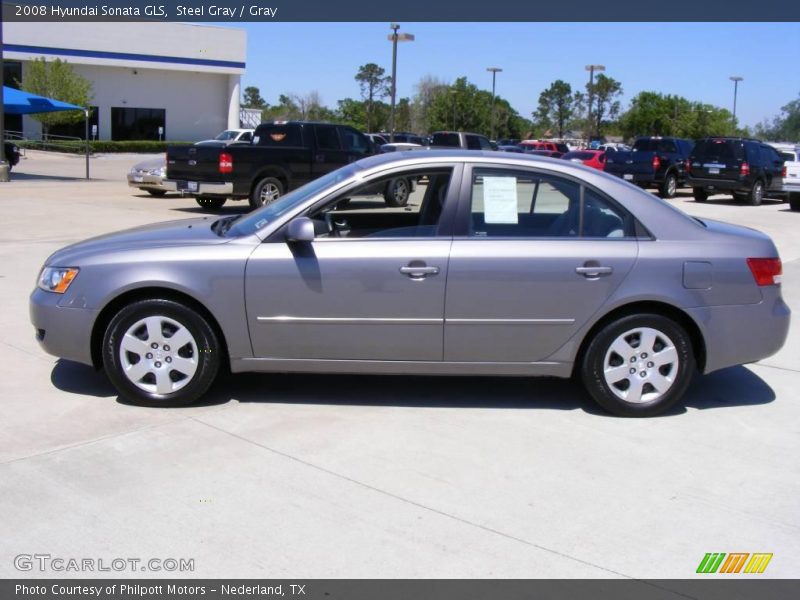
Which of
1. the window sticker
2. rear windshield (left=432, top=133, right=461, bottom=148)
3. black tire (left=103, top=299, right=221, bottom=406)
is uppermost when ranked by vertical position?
rear windshield (left=432, top=133, right=461, bottom=148)

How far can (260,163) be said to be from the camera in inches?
674

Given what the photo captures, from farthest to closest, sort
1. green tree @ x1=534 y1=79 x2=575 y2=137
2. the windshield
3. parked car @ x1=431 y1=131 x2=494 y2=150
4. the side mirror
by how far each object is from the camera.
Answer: green tree @ x1=534 y1=79 x2=575 y2=137, parked car @ x1=431 y1=131 x2=494 y2=150, the windshield, the side mirror

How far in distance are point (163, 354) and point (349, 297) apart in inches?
47.9

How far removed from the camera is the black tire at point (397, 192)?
18.8 feet

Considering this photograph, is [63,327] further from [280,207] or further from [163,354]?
[280,207]

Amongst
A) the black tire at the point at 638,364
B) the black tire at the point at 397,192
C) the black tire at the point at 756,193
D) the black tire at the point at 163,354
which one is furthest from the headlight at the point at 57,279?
the black tire at the point at 756,193

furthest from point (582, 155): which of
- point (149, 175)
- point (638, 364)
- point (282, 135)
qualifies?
point (638, 364)

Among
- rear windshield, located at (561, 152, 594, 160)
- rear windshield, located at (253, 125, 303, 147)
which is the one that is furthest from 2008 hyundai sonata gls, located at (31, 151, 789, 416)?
rear windshield, located at (561, 152, 594, 160)

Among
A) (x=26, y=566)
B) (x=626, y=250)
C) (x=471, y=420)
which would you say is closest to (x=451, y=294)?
(x=471, y=420)

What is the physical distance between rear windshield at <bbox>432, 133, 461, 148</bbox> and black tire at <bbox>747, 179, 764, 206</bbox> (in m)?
9.11

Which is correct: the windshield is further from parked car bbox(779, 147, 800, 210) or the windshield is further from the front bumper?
parked car bbox(779, 147, 800, 210)

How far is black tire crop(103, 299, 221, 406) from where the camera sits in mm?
5445

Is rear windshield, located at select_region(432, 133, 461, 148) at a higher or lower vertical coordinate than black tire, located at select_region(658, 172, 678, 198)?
higher

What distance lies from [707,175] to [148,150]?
3634cm
